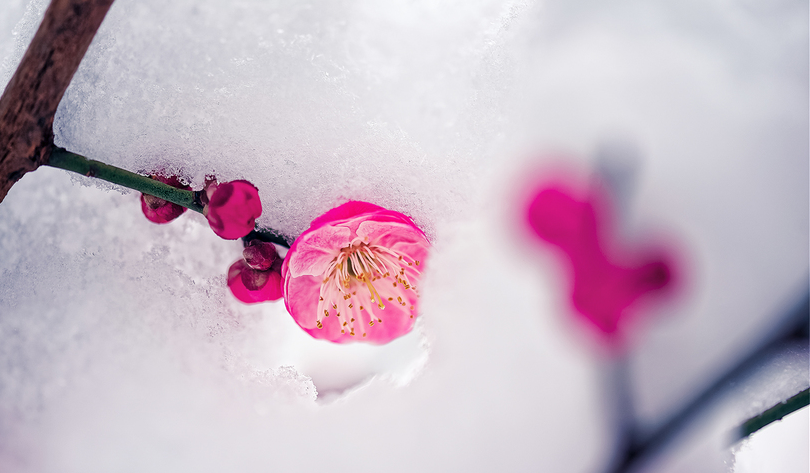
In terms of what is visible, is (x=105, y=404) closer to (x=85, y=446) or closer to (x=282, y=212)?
(x=85, y=446)

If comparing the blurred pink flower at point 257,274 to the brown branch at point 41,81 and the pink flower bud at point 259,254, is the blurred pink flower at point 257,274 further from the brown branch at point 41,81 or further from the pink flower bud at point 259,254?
the brown branch at point 41,81

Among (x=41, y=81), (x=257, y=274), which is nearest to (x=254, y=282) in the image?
(x=257, y=274)

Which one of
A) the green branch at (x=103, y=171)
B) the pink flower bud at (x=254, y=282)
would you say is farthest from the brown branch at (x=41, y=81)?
the pink flower bud at (x=254, y=282)

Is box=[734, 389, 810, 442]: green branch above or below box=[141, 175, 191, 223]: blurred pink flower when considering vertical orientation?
above

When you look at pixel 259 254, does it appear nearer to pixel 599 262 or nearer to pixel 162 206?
pixel 162 206

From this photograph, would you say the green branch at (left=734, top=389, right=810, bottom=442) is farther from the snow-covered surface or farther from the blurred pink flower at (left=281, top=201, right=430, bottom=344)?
the blurred pink flower at (left=281, top=201, right=430, bottom=344)

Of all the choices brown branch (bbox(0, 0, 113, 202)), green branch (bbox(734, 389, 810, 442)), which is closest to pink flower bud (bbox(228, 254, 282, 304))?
brown branch (bbox(0, 0, 113, 202))
